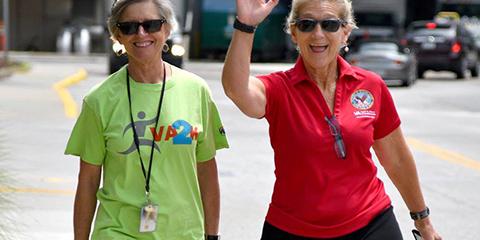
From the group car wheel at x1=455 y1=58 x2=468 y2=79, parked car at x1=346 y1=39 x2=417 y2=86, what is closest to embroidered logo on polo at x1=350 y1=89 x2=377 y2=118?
parked car at x1=346 y1=39 x2=417 y2=86

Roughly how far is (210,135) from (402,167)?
0.87 meters

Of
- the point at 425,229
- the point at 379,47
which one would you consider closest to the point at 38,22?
the point at 379,47

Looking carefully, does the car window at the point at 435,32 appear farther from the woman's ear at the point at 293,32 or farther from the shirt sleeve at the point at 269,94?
the shirt sleeve at the point at 269,94

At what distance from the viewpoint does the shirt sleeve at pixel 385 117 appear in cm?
470

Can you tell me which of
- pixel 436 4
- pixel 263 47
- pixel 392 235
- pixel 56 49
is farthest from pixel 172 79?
pixel 56 49

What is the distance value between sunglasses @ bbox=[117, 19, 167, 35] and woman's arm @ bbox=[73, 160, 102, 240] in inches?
21.6

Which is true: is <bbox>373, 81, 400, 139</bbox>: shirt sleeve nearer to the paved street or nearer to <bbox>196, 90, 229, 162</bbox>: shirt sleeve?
<bbox>196, 90, 229, 162</bbox>: shirt sleeve

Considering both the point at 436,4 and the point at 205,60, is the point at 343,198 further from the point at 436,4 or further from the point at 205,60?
the point at 436,4

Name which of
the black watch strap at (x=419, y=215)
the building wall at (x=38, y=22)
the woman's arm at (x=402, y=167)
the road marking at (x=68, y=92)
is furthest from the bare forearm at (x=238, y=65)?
the building wall at (x=38, y=22)

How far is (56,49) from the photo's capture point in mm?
53531

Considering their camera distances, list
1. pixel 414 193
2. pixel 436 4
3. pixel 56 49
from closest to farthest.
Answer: pixel 414 193 → pixel 436 4 → pixel 56 49

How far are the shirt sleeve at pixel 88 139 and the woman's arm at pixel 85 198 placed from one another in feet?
0.15

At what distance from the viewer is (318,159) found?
4.39 metres

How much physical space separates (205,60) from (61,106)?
83.0ft
